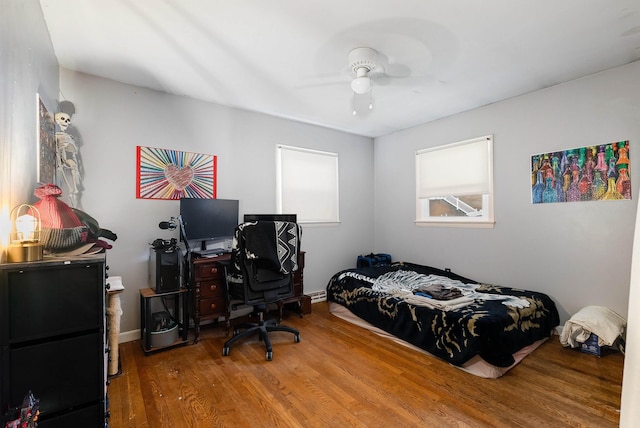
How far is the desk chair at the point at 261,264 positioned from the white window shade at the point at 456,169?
228cm

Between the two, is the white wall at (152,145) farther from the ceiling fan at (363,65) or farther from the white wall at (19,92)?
the ceiling fan at (363,65)

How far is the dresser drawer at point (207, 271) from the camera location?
2930mm

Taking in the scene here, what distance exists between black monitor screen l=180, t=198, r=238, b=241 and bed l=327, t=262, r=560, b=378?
158 cm

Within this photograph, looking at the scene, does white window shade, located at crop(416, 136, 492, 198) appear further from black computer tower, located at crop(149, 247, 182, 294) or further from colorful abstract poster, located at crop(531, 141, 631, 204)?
black computer tower, located at crop(149, 247, 182, 294)

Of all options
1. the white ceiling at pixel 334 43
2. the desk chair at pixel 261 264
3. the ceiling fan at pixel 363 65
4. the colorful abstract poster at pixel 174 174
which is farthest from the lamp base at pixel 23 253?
the ceiling fan at pixel 363 65

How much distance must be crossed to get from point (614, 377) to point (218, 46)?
3850mm

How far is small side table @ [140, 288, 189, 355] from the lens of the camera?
267cm

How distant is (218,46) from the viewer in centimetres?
230

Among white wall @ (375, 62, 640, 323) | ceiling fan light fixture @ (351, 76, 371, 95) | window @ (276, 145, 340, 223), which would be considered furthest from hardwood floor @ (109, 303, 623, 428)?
ceiling fan light fixture @ (351, 76, 371, 95)

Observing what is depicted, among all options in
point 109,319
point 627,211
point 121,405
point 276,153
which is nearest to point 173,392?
point 121,405

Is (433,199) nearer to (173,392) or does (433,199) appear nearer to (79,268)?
(173,392)

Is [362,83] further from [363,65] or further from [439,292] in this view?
[439,292]

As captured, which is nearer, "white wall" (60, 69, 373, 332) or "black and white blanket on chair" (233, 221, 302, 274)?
"black and white blanket on chair" (233, 221, 302, 274)

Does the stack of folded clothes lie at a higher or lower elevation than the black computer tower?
lower
